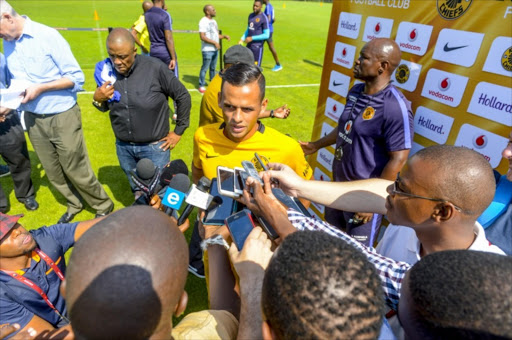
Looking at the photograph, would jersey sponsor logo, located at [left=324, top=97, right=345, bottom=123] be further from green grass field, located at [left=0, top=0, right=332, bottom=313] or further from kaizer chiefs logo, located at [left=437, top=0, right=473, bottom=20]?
green grass field, located at [left=0, top=0, right=332, bottom=313]

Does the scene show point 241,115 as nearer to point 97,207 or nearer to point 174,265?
point 174,265

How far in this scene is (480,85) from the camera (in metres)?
2.55

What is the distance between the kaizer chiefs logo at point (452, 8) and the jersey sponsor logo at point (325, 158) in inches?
80.7

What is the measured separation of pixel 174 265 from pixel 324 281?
52 centimetres

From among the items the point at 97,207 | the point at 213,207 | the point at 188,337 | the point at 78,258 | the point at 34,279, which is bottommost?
the point at 97,207

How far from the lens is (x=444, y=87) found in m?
2.82

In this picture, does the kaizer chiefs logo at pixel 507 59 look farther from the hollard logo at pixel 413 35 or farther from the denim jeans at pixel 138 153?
the denim jeans at pixel 138 153

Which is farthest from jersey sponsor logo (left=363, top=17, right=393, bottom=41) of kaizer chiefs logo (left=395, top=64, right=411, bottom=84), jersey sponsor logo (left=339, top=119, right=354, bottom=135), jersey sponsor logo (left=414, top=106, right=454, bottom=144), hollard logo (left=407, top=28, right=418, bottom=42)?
jersey sponsor logo (left=339, top=119, right=354, bottom=135)

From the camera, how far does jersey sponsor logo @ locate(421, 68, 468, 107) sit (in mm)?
2709

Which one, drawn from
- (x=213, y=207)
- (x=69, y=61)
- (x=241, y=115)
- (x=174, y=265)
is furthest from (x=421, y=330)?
(x=69, y=61)

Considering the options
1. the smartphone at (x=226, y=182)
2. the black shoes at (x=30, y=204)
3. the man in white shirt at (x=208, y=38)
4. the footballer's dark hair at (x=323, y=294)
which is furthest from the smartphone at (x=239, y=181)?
the man in white shirt at (x=208, y=38)

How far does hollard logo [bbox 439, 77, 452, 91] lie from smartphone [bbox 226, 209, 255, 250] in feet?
7.81

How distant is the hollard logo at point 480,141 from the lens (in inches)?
102

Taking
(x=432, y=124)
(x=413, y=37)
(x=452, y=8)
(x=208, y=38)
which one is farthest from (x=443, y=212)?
(x=208, y=38)
